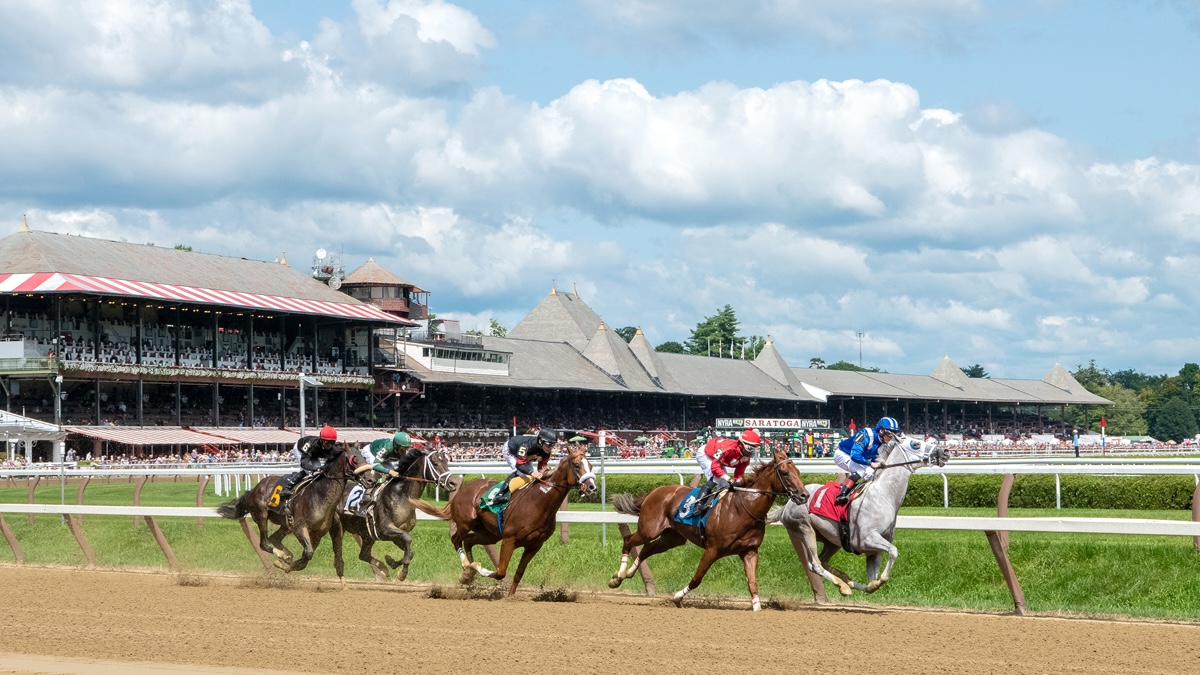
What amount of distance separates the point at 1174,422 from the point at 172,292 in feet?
249

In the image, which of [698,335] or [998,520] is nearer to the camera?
[998,520]

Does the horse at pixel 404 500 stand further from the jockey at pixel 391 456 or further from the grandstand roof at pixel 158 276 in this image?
the grandstand roof at pixel 158 276

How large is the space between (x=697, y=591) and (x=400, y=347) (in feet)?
159

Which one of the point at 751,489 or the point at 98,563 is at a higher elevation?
the point at 751,489

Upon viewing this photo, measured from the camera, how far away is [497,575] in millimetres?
12586

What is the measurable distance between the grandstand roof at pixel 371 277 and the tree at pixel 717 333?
187 ft

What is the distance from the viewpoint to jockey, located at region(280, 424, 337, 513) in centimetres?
1395

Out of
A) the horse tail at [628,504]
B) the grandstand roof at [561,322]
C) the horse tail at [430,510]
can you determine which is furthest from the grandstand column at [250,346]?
the horse tail at [628,504]

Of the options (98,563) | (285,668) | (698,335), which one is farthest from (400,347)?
(698,335)

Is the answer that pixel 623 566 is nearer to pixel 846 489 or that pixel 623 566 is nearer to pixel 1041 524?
pixel 846 489

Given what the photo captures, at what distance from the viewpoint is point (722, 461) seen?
1175 centimetres

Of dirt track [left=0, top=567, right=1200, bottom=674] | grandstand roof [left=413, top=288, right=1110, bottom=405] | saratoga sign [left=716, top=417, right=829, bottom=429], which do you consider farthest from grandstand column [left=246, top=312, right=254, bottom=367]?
dirt track [left=0, top=567, right=1200, bottom=674]

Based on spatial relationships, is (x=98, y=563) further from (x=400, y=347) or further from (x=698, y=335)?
(x=698, y=335)

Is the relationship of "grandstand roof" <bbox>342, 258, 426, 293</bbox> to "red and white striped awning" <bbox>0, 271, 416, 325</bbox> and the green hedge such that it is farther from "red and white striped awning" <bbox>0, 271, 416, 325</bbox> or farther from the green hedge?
the green hedge
